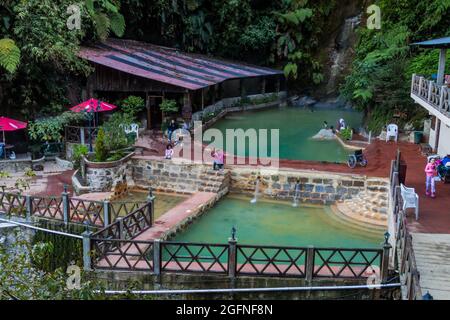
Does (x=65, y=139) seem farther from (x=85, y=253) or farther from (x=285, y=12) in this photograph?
(x=285, y=12)

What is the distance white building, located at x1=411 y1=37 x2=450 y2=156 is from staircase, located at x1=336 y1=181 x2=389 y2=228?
3056 mm

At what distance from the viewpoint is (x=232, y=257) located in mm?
11867

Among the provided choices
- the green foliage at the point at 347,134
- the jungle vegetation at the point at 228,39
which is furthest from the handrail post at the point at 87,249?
the green foliage at the point at 347,134

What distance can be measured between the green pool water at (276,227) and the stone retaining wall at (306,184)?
52cm

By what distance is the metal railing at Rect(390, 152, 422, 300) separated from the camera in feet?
28.8

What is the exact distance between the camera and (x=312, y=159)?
22.4m

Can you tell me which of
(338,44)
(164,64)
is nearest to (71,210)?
(164,64)

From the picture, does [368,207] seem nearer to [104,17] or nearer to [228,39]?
[104,17]

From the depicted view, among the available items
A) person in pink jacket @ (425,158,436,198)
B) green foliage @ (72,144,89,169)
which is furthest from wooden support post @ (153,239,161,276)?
green foliage @ (72,144,89,169)

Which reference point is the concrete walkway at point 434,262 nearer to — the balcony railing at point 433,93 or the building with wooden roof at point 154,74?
the balcony railing at point 433,93

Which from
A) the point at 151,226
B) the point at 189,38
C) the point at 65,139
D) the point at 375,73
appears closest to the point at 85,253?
the point at 151,226

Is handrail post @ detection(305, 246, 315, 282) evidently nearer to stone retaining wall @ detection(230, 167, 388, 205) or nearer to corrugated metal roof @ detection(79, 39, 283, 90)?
stone retaining wall @ detection(230, 167, 388, 205)

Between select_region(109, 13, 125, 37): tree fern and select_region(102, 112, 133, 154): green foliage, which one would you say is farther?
select_region(109, 13, 125, 37): tree fern
